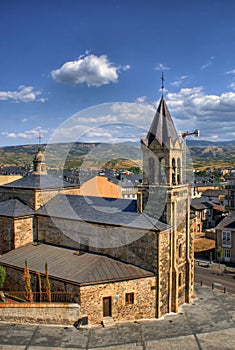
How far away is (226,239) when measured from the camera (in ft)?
145

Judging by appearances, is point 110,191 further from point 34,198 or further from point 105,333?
point 105,333

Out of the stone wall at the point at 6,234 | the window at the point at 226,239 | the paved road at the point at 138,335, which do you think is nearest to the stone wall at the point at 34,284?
the paved road at the point at 138,335

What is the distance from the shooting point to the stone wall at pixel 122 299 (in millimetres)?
20750

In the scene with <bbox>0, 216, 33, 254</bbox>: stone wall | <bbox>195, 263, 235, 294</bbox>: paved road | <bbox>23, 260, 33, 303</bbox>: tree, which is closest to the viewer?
<bbox>23, 260, 33, 303</bbox>: tree

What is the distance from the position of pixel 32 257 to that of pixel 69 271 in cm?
538

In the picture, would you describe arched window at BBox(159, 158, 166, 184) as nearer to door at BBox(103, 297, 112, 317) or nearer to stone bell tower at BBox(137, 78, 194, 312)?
stone bell tower at BBox(137, 78, 194, 312)

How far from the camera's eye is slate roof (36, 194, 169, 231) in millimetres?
23484

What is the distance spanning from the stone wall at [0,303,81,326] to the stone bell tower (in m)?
7.75

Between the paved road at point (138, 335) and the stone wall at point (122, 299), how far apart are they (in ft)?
2.15

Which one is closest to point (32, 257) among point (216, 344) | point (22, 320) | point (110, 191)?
point (22, 320)

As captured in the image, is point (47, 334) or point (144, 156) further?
point (144, 156)

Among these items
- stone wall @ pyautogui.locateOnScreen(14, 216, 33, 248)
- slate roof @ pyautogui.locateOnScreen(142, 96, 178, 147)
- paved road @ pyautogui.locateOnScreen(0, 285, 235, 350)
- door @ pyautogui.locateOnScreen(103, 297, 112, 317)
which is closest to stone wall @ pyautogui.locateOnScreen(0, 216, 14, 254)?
stone wall @ pyautogui.locateOnScreen(14, 216, 33, 248)

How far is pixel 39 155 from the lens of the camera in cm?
3434

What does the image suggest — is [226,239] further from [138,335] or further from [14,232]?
[14,232]
